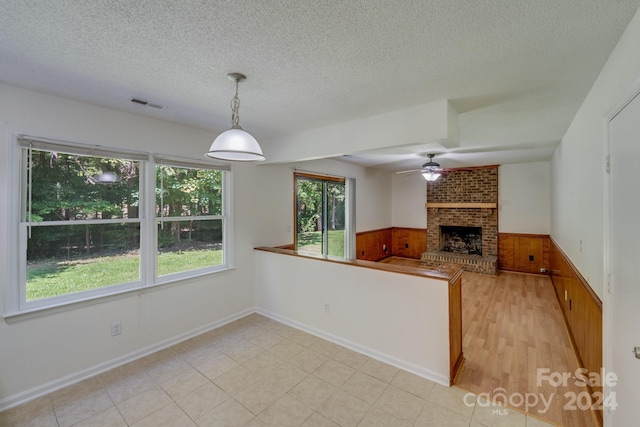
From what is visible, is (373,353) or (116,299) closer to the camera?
(116,299)

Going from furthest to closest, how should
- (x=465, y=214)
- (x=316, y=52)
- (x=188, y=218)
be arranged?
(x=465, y=214), (x=188, y=218), (x=316, y=52)

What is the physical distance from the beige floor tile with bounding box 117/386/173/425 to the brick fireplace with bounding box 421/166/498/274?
5.71 meters

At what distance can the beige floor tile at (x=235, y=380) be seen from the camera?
2.26m

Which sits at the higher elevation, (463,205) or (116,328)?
(463,205)

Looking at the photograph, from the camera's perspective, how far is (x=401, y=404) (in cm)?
207

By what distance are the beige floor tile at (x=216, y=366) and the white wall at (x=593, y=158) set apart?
3.02 metres

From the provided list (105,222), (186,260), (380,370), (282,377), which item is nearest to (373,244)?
(380,370)

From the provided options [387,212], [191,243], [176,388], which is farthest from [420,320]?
[387,212]

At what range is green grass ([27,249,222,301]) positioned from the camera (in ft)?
7.41

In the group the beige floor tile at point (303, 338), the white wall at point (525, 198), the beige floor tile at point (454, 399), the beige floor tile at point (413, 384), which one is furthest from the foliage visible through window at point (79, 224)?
the white wall at point (525, 198)

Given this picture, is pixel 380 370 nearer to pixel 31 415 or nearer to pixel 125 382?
pixel 125 382

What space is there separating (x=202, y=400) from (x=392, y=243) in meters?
6.28

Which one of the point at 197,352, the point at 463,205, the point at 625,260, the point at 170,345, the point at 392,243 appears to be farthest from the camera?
the point at 392,243

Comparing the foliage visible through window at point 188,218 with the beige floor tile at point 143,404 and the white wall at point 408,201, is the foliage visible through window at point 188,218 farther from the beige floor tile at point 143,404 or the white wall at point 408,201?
the white wall at point 408,201
